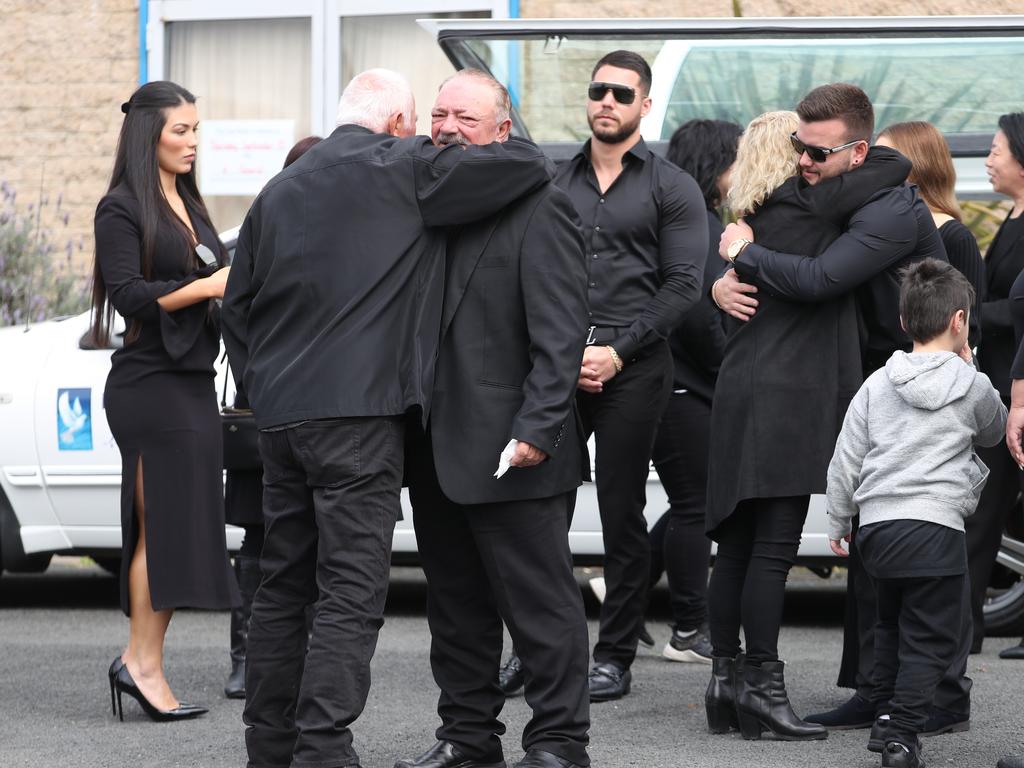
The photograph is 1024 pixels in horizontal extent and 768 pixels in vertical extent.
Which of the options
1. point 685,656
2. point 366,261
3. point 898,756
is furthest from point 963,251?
point 366,261

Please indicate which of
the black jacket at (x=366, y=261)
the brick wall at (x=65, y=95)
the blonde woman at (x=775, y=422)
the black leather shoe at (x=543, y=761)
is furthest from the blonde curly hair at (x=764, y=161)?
the brick wall at (x=65, y=95)

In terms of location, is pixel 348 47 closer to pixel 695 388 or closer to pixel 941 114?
pixel 941 114

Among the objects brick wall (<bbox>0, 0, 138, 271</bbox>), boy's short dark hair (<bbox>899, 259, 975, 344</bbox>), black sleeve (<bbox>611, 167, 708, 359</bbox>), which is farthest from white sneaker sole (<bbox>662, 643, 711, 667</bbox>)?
brick wall (<bbox>0, 0, 138, 271</bbox>)

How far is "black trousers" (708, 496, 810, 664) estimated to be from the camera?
4.86m

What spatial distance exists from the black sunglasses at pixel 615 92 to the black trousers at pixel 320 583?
1.83m

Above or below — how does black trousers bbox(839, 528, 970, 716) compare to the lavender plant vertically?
below

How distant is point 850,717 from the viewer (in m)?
5.09

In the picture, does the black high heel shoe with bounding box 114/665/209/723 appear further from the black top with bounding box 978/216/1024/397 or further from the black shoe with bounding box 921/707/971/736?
the black top with bounding box 978/216/1024/397

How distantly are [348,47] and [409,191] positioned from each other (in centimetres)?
809

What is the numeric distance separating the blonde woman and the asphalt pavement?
0.65 feet

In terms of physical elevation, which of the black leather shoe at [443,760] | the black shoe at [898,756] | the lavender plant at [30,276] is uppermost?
the lavender plant at [30,276]

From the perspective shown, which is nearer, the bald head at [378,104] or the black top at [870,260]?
the bald head at [378,104]

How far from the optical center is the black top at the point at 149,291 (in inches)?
206

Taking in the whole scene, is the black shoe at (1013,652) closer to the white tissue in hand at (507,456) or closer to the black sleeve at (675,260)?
the black sleeve at (675,260)
